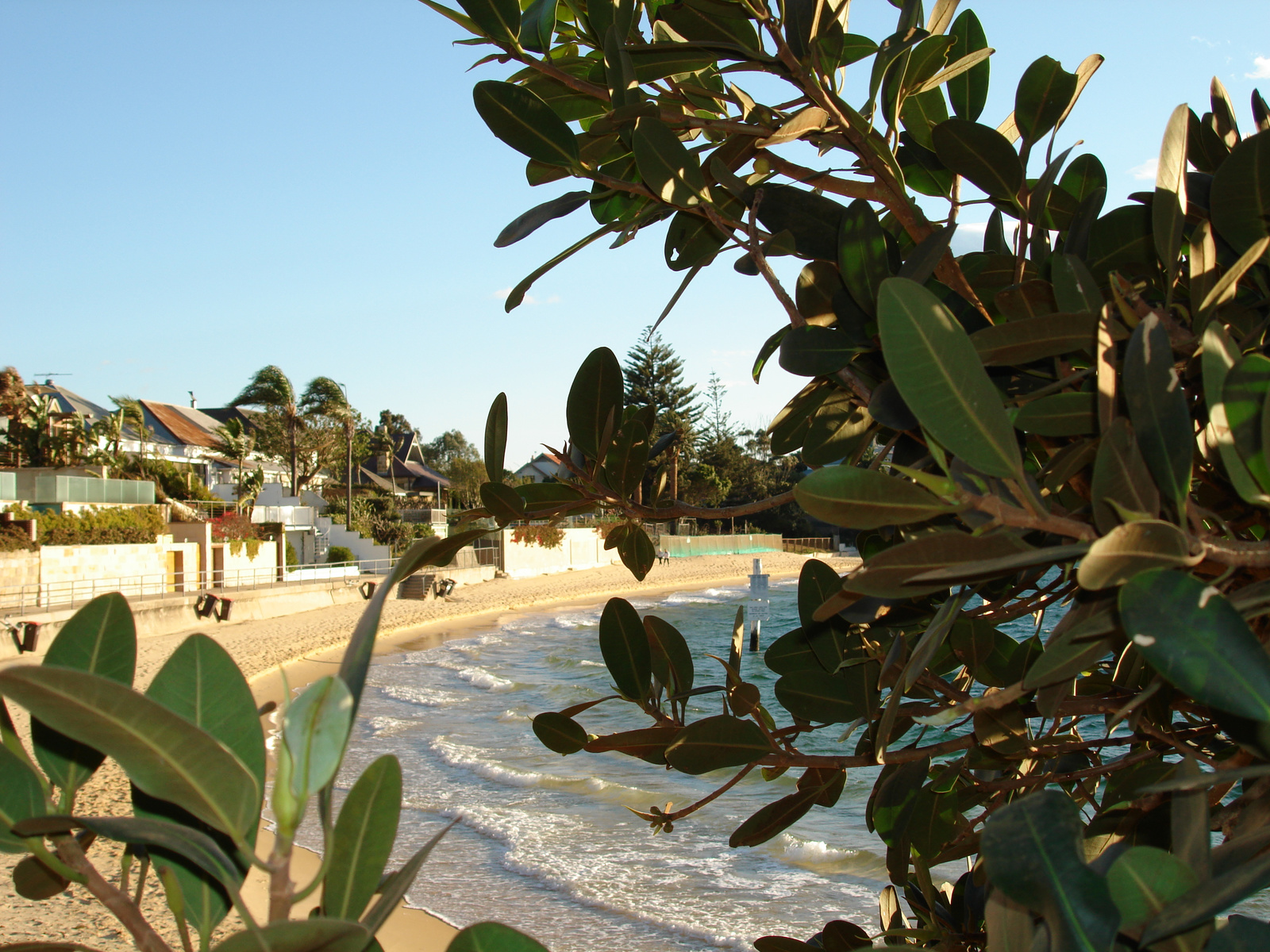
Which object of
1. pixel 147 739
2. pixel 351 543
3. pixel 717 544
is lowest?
pixel 717 544

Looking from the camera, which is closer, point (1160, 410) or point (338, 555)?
point (1160, 410)

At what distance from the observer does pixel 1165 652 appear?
0.40 m

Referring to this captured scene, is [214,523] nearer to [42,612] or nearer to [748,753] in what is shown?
[42,612]

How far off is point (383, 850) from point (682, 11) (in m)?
0.87

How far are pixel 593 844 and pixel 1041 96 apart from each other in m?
8.82

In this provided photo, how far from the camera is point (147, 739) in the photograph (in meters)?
0.33

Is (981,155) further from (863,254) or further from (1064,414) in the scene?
(1064,414)

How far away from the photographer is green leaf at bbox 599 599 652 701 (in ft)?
3.39

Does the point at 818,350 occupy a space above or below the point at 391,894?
above

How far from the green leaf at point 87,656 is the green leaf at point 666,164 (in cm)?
61

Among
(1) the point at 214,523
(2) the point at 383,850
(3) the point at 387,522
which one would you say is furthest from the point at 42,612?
(2) the point at 383,850

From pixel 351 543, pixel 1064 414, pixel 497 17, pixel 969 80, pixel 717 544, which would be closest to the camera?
pixel 1064 414

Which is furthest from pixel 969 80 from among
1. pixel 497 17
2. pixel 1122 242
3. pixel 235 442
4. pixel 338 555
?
pixel 235 442

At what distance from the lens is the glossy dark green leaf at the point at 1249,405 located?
1.50 ft
